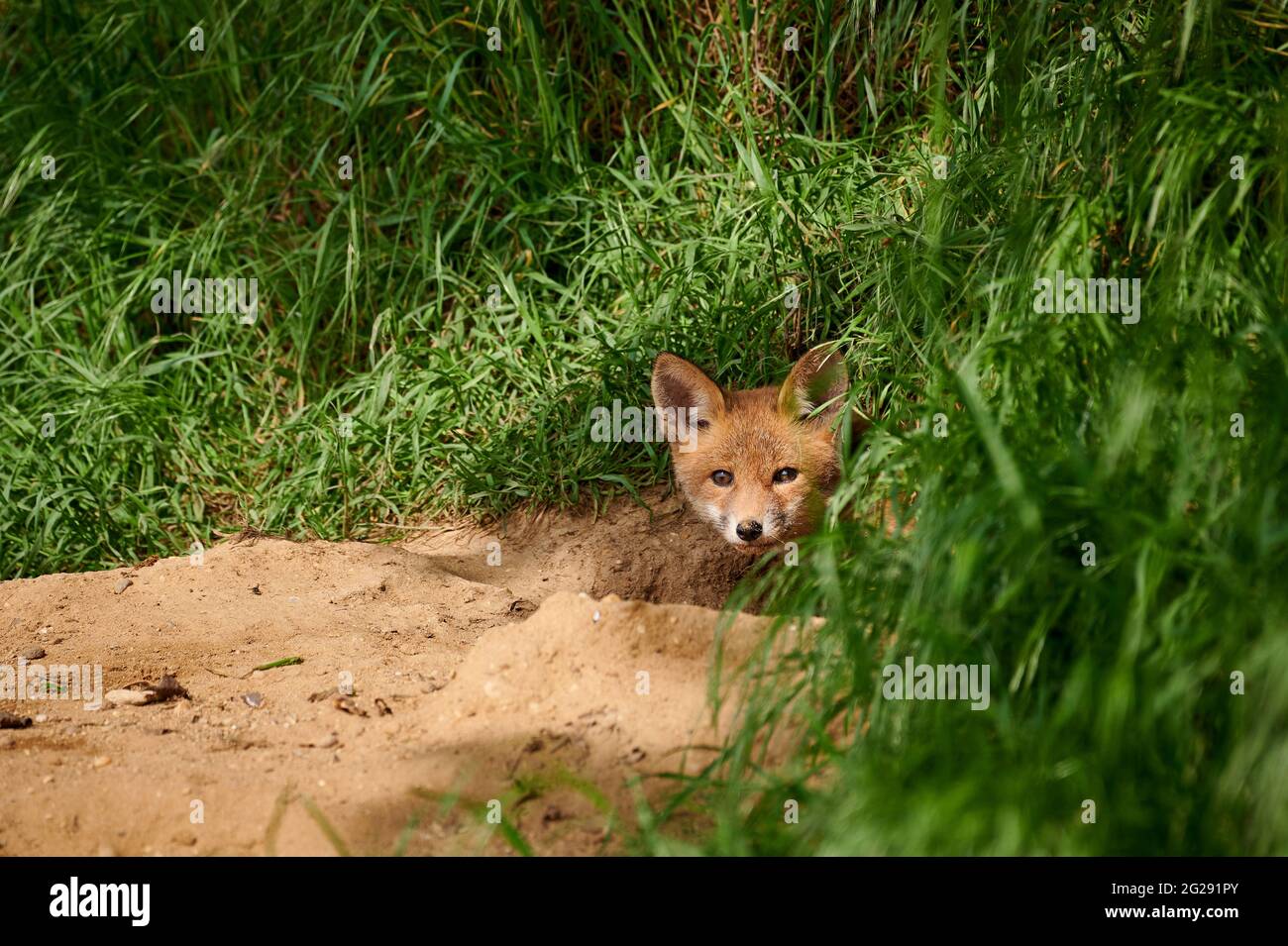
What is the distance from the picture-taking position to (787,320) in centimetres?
512

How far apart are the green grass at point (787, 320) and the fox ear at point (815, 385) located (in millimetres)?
123

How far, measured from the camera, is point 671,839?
2.66 m

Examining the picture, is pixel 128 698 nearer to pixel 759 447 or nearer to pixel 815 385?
pixel 759 447

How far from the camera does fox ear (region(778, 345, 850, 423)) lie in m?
4.50

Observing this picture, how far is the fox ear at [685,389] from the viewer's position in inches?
185

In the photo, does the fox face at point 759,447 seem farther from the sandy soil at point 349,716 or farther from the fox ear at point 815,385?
the sandy soil at point 349,716

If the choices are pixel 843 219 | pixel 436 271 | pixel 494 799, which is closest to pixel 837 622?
pixel 494 799

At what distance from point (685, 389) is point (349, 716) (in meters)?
2.04

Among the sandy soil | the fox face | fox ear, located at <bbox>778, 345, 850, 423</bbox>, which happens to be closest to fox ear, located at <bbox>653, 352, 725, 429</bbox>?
the fox face

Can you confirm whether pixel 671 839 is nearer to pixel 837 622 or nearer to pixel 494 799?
pixel 494 799

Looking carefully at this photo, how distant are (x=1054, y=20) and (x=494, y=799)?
341 centimetres

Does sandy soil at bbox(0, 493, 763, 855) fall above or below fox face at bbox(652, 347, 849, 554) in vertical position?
below

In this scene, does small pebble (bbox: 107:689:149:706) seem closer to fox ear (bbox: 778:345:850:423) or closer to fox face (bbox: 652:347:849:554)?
fox face (bbox: 652:347:849:554)

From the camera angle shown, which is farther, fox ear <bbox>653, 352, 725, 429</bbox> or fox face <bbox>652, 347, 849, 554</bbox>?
fox ear <bbox>653, 352, 725, 429</bbox>
